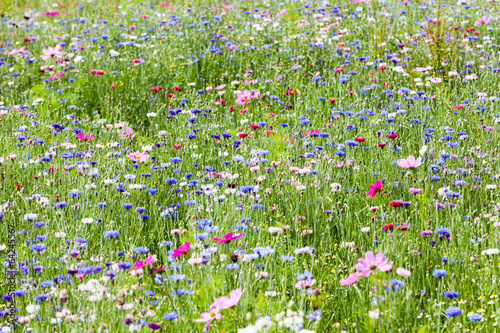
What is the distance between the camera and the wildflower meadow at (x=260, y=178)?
218 cm

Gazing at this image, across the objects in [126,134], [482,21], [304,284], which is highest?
[482,21]

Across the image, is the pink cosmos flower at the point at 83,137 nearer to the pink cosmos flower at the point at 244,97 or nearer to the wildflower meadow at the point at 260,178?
the wildflower meadow at the point at 260,178

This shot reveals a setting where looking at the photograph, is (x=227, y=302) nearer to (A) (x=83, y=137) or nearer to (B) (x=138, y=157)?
(B) (x=138, y=157)

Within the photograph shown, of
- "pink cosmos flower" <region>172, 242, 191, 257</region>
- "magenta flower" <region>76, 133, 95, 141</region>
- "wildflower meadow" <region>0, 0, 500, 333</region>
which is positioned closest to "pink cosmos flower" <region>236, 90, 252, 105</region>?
"wildflower meadow" <region>0, 0, 500, 333</region>

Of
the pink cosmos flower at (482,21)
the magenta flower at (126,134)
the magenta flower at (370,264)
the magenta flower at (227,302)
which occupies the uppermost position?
the pink cosmos flower at (482,21)

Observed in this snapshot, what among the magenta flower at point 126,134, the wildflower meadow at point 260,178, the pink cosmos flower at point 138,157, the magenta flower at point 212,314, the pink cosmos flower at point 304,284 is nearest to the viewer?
the magenta flower at point 212,314

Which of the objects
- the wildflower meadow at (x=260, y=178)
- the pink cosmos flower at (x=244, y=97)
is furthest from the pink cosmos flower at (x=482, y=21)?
the pink cosmos flower at (x=244, y=97)

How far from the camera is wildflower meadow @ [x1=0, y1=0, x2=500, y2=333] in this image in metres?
2.18

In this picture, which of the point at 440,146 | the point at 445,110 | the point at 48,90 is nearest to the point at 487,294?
the point at 440,146

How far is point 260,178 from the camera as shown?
10.4 feet

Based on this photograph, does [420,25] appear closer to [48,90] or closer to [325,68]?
[325,68]

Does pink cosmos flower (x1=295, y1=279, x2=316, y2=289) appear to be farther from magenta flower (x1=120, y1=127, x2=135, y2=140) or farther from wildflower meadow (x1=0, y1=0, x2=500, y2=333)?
magenta flower (x1=120, y1=127, x2=135, y2=140)

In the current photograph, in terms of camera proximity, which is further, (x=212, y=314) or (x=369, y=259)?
(x=369, y=259)

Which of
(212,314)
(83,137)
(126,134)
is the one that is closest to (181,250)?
(212,314)
